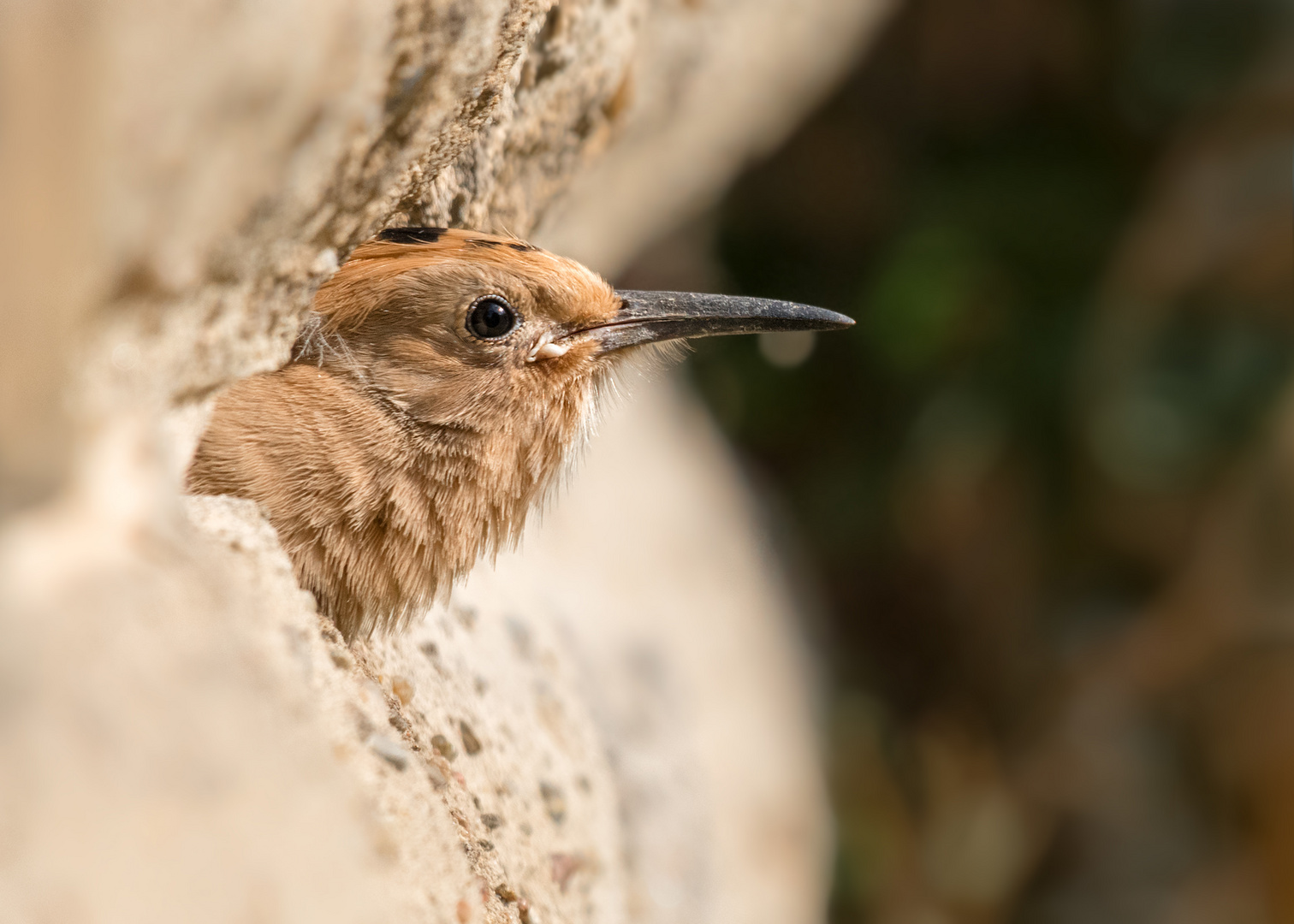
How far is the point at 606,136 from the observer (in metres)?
2.48

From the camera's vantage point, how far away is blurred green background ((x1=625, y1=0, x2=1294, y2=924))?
3.79 meters

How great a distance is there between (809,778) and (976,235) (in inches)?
78.0

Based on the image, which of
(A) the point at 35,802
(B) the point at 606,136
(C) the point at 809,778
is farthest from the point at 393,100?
(C) the point at 809,778

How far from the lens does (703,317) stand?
1724mm

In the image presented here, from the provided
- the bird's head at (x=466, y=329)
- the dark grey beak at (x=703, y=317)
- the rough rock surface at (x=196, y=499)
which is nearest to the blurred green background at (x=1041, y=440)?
the dark grey beak at (x=703, y=317)

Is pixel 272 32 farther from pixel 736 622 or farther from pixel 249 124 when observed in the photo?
pixel 736 622

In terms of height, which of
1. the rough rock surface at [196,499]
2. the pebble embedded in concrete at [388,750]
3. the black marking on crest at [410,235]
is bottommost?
the pebble embedded in concrete at [388,750]

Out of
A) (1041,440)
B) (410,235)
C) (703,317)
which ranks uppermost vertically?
(410,235)

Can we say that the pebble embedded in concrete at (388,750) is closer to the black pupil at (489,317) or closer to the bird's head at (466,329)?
the bird's head at (466,329)

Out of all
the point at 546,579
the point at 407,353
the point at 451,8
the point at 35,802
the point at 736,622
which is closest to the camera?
the point at 35,802

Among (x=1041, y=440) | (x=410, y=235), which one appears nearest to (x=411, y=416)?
(x=410, y=235)

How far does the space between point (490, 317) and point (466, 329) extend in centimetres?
4

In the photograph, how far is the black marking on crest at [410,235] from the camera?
153 centimetres

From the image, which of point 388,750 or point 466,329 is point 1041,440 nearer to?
point 466,329
